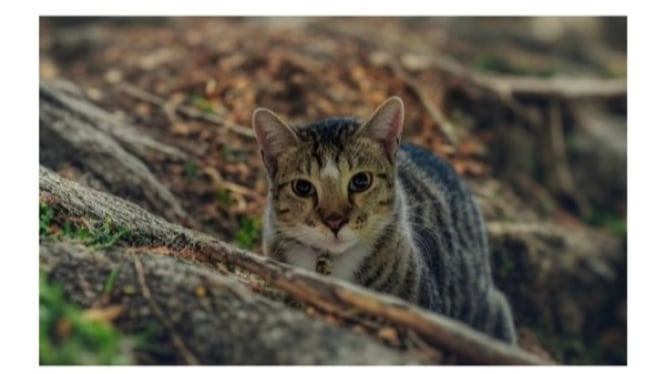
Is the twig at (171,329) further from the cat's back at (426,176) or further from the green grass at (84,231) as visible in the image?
the cat's back at (426,176)

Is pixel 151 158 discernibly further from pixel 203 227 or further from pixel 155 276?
pixel 155 276

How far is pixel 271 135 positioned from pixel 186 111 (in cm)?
208

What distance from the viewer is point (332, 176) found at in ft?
12.9

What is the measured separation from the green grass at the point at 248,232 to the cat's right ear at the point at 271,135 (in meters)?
1.09

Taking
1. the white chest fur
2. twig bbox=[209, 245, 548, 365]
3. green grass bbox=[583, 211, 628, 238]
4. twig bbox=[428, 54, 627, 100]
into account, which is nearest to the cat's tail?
twig bbox=[209, 245, 548, 365]

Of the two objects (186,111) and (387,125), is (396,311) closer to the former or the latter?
(387,125)

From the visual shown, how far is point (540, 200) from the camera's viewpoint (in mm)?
7027

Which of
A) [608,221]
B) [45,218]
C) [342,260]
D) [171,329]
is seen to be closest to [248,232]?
[342,260]

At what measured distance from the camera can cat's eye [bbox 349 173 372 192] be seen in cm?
395

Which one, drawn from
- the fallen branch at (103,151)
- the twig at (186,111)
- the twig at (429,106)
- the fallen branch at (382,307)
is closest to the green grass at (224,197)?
the fallen branch at (103,151)

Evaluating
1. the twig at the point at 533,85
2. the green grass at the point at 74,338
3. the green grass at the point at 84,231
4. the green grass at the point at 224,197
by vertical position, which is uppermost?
the twig at the point at 533,85

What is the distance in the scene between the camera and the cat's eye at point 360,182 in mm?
3951

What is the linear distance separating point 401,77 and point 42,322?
4115mm

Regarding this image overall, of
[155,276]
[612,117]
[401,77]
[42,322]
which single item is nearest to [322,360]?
[155,276]
